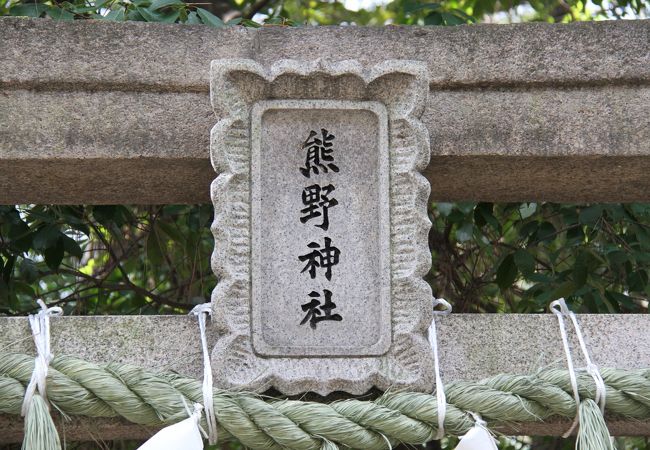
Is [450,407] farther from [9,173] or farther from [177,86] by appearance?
[9,173]

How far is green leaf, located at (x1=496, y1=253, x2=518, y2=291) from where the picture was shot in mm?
2807

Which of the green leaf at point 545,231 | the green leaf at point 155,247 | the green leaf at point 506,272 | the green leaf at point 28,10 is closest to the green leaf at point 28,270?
the green leaf at point 155,247

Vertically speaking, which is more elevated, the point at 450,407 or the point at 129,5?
the point at 129,5

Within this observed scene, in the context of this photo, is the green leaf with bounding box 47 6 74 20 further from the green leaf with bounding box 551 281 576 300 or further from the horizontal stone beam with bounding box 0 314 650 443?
the green leaf with bounding box 551 281 576 300

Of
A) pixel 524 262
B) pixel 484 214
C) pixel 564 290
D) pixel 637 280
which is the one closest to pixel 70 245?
pixel 484 214

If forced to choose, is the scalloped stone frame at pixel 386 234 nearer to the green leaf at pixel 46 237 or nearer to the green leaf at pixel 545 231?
the green leaf at pixel 46 237

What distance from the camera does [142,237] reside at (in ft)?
10.1

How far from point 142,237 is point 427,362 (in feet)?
4.94

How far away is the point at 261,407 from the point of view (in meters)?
1.70

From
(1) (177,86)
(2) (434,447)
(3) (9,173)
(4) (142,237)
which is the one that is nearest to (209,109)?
(1) (177,86)

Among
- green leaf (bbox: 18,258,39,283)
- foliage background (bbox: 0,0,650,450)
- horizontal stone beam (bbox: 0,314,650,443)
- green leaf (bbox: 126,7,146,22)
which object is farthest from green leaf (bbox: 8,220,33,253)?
horizontal stone beam (bbox: 0,314,650,443)

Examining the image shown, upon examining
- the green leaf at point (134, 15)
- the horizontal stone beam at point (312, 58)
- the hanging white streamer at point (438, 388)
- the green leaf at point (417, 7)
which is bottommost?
the hanging white streamer at point (438, 388)

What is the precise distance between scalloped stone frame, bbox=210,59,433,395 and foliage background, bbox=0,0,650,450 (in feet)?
1.90

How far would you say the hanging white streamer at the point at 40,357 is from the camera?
1.70 m
